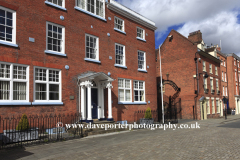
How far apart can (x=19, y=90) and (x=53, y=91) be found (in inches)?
85.1

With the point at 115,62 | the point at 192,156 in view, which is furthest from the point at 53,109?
the point at 192,156

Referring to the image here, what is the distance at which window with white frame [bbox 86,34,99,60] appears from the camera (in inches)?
635

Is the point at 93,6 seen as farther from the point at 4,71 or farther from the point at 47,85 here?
the point at 4,71

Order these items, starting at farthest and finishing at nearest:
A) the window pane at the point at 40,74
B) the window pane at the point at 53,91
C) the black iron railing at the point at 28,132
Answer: the window pane at the point at 53,91, the window pane at the point at 40,74, the black iron railing at the point at 28,132

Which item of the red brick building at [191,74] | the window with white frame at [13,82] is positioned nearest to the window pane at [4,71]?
the window with white frame at [13,82]

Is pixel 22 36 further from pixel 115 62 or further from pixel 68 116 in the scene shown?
pixel 115 62

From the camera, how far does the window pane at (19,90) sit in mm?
11526

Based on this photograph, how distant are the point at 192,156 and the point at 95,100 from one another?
398 inches

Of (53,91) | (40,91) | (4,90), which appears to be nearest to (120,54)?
(53,91)

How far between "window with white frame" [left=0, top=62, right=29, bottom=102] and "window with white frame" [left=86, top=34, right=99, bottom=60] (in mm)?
5266

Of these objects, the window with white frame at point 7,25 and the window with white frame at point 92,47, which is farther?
the window with white frame at point 92,47

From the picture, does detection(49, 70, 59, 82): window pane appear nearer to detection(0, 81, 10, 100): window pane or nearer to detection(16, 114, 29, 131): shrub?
detection(0, 81, 10, 100): window pane

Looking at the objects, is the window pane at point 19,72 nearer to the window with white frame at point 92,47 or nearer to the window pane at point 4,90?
the window pane at point 4,90

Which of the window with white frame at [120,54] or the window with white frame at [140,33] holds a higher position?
the window with white frame at [140,33]
